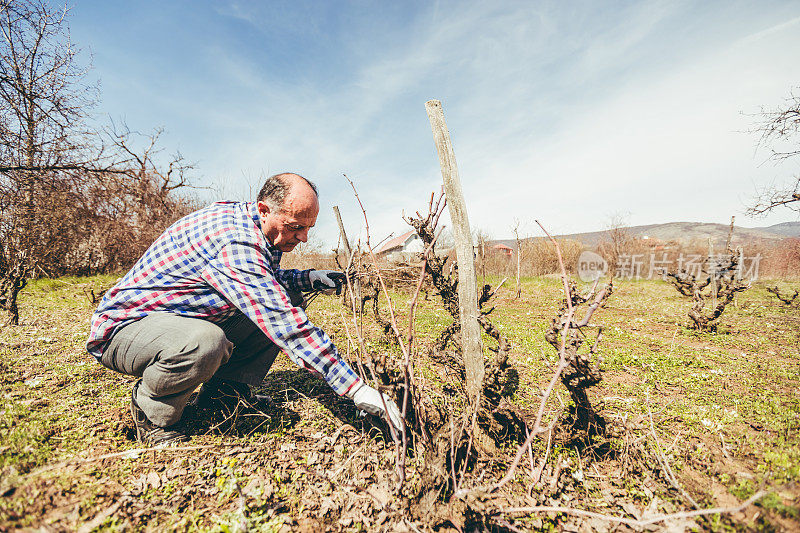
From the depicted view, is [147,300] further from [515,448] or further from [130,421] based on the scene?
[515,448]

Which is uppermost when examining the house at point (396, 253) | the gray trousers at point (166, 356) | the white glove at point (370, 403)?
the house at point (396, 253)

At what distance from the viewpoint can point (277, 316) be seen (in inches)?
75.9

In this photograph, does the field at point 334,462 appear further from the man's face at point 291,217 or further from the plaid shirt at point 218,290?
the man's face at point 291,217

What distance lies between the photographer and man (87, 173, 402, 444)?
6.33 ft

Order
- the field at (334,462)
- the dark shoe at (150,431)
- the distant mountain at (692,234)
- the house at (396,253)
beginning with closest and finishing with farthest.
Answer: the field at (334,462), the dark shoe at (150,431), the house at (396,253), the distant mountain at (692,234)

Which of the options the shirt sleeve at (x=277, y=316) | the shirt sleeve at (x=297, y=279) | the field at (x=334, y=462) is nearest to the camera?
the field at (x=334, y=462)

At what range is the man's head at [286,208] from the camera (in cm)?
231

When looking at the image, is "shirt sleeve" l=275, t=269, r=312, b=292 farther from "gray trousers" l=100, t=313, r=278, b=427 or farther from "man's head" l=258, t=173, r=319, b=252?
"gray trousers" l=100, t=313, r=278, b=427

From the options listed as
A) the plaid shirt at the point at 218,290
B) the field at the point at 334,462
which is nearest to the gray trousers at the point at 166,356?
the plaid shirt at the point at 218,290

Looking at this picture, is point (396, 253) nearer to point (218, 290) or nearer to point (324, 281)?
point (324, 281)

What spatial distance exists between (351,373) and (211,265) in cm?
108

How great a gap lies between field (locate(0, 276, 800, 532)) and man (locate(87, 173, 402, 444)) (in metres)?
0.37

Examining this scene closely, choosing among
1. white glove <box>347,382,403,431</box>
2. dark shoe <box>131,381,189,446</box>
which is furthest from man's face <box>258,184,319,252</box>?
dark shoe <box>131,381,189,446</box>

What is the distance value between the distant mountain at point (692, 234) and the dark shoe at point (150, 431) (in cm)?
1188
